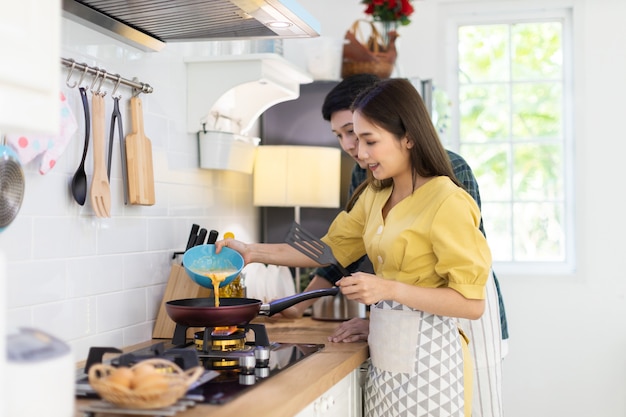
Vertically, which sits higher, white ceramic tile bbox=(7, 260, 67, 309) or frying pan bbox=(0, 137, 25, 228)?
frying pan bbox=(0, 137, 25, 228)

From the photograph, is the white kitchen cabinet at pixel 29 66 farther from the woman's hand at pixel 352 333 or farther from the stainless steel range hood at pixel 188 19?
the woman's hand at pixel 352 333

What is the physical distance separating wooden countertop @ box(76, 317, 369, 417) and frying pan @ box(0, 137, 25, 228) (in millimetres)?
411

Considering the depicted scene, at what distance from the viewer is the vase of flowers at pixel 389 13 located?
352 cm

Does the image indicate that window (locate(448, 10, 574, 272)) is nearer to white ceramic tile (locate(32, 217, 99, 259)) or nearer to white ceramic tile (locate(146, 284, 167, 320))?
white ceramic tile (locate(146, 284, 167, 320))

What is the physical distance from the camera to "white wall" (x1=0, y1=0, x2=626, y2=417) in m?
1.89

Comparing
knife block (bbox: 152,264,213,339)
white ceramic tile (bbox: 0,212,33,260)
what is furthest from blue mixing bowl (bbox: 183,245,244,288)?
white ceramic tile (bbox: 0,212,33,260)

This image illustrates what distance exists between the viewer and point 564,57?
13.5 ft

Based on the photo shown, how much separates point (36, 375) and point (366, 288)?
975 mm

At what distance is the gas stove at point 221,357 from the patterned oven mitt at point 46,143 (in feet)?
1.53

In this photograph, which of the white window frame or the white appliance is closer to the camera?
the white appliance

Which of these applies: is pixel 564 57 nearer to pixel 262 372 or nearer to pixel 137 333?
pixel 137 333

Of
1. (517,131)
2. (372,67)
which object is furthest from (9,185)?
(517,131)

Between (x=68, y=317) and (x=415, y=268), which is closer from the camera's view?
(x=68, y=317)

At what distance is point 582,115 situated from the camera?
3.95 metres
